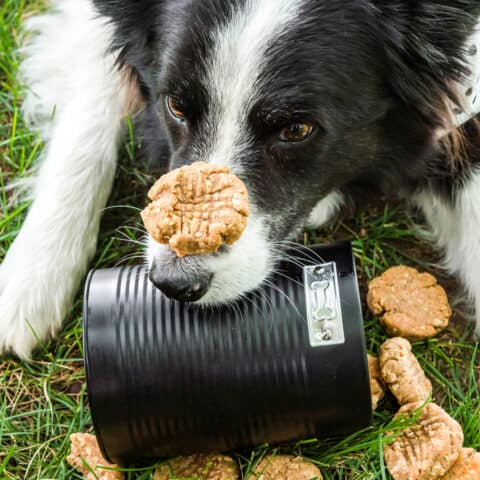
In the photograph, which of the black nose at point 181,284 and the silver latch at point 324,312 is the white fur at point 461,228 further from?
the black nose at point 181,284

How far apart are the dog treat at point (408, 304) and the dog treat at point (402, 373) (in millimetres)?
147

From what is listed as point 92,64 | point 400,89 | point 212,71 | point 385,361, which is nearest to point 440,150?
point 400,89

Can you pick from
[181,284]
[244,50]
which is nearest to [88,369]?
[181,284]

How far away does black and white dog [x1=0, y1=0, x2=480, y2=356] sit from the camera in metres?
2.39

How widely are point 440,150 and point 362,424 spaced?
1169 millimetres

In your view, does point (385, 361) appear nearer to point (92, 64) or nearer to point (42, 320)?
point (42, 320)

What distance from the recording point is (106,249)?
128 inches

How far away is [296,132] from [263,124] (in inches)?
4.5

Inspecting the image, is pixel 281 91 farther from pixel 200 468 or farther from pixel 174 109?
pixel 200 468

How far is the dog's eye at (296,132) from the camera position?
2.44 m

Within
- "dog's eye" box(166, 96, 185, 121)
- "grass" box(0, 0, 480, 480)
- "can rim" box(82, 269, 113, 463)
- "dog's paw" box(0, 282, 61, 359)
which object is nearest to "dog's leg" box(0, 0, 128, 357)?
"dog's paw" box(0, 282, 61, 359)

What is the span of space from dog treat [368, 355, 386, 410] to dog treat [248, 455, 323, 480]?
1.08ft

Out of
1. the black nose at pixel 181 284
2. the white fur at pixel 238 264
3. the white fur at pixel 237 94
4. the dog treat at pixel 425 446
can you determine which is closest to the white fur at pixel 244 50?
the white fur at pixel 237 94

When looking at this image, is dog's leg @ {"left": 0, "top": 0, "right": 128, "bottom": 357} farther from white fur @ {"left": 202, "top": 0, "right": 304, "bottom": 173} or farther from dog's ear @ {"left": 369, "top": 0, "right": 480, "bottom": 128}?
dog's ear @ {"left": 369, "top": 0, "right": 480, "bottom": 128}
